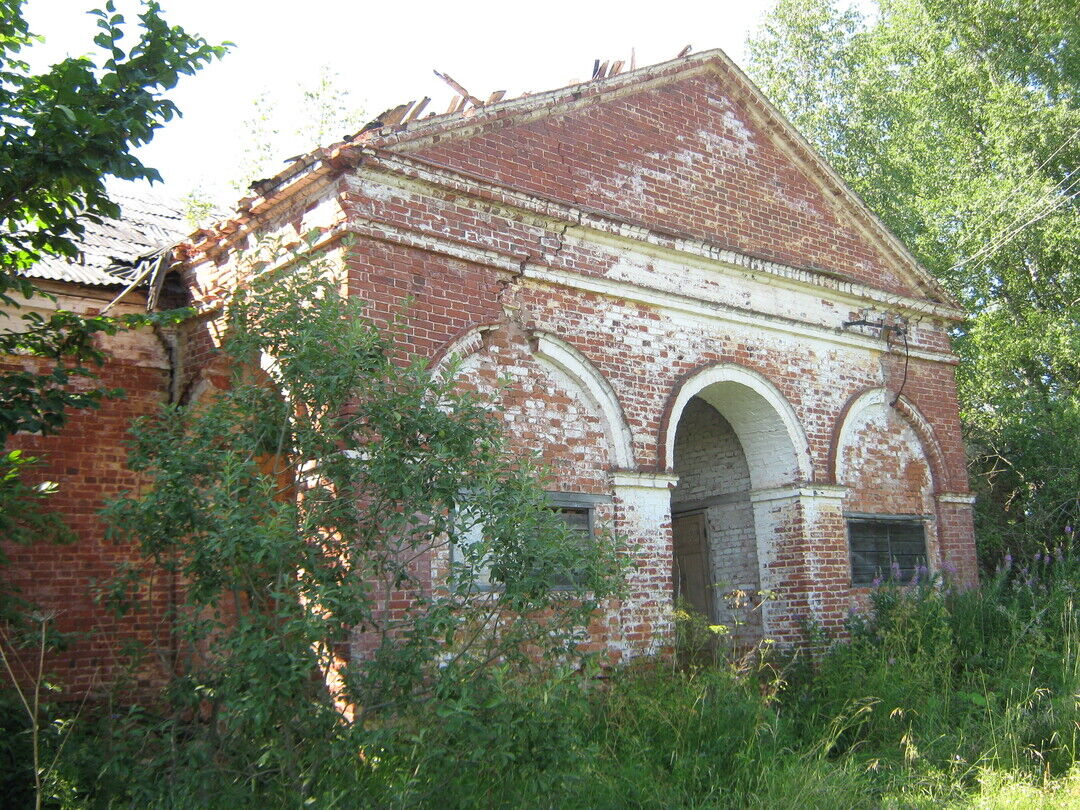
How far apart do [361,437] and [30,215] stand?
2551 mm

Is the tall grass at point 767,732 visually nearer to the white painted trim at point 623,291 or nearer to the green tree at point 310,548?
the green tree at point 310,548

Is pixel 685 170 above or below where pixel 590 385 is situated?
above

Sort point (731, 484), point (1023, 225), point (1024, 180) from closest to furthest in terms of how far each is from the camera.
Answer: point (731, 484) → point (1023, 225) → point (1024, 180)

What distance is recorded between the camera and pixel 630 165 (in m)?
10.2

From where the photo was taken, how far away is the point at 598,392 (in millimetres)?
9273

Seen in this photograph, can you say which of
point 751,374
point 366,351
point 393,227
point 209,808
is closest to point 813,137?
point 751,374

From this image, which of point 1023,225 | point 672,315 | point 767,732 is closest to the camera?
point 767,732

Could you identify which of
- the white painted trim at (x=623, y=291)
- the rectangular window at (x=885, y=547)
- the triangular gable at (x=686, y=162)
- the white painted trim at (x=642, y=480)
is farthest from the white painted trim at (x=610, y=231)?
the rectangular window at (x=885, y=547)

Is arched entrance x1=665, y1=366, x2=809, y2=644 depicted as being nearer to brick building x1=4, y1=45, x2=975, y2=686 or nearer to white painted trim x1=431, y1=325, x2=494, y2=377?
brick building x1=4, y1=45, x2=975, y2=686

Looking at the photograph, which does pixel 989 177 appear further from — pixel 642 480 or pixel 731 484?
pixel 642 480

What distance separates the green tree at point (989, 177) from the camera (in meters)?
15.4

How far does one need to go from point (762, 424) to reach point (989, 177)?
32.3 feet

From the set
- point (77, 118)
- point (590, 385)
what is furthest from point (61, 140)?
point (590, 385)

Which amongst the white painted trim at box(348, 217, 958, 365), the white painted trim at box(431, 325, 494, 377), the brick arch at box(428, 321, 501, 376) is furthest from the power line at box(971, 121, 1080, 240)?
the white painted trim at box(431, 325, 494, 377)
